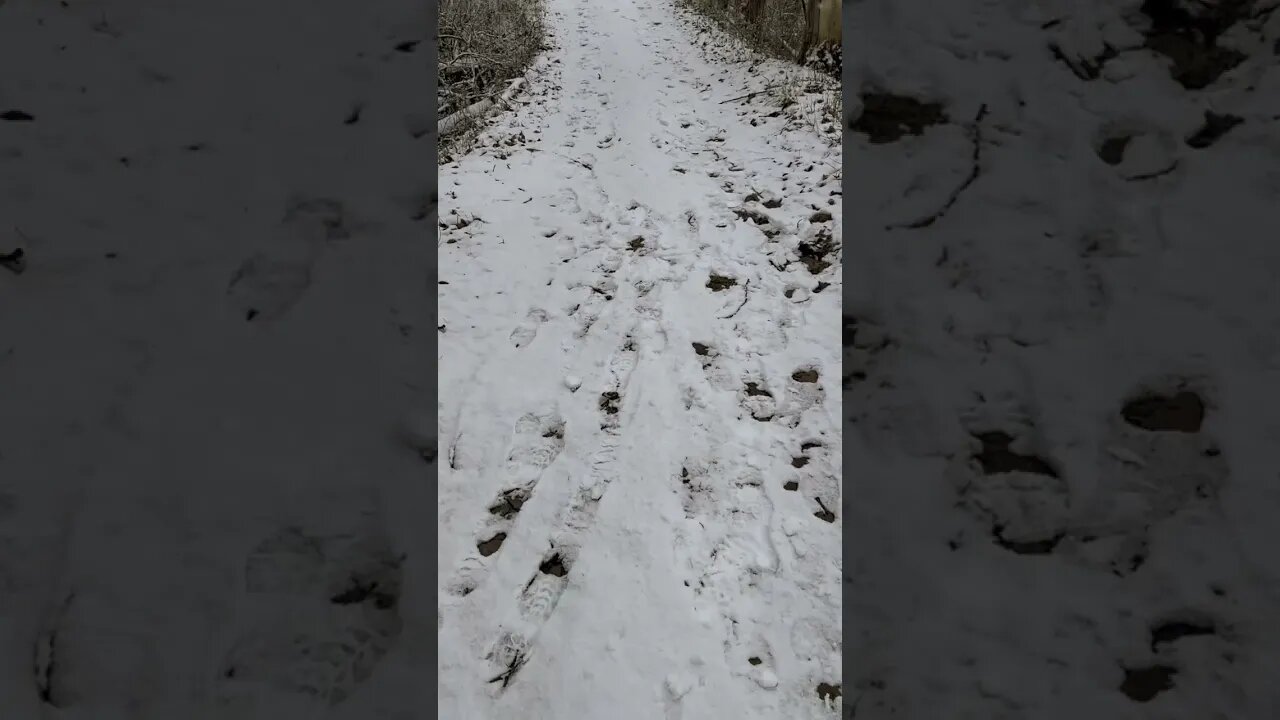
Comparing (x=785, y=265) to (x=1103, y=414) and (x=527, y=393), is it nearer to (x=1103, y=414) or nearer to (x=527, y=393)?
(x=527, y=393)

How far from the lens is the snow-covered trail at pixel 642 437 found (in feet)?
4.32

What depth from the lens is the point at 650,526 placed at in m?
1.62

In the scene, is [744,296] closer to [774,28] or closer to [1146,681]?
[1146,681]

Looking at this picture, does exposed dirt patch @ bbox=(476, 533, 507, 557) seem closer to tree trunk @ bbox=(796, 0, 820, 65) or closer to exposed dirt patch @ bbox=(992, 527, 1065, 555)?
exposed dirt patch @ bbox=(992, 527, 1065, 555)

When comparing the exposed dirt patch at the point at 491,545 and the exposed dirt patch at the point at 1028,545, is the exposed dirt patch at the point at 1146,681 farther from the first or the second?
the exposed dirt patch at the point at 491,545

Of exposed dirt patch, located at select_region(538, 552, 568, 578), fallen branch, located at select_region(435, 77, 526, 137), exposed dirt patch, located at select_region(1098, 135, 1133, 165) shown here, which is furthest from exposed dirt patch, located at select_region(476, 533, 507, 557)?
fallen branch, located at select_region(435, 77, 526, 137)

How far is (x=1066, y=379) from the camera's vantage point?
1.07 metres

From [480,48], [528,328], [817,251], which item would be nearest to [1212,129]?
[817,251]

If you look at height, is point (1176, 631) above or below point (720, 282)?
above

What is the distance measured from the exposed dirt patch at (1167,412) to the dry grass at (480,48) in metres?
4.66

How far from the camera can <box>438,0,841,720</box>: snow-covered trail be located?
4.32ft
